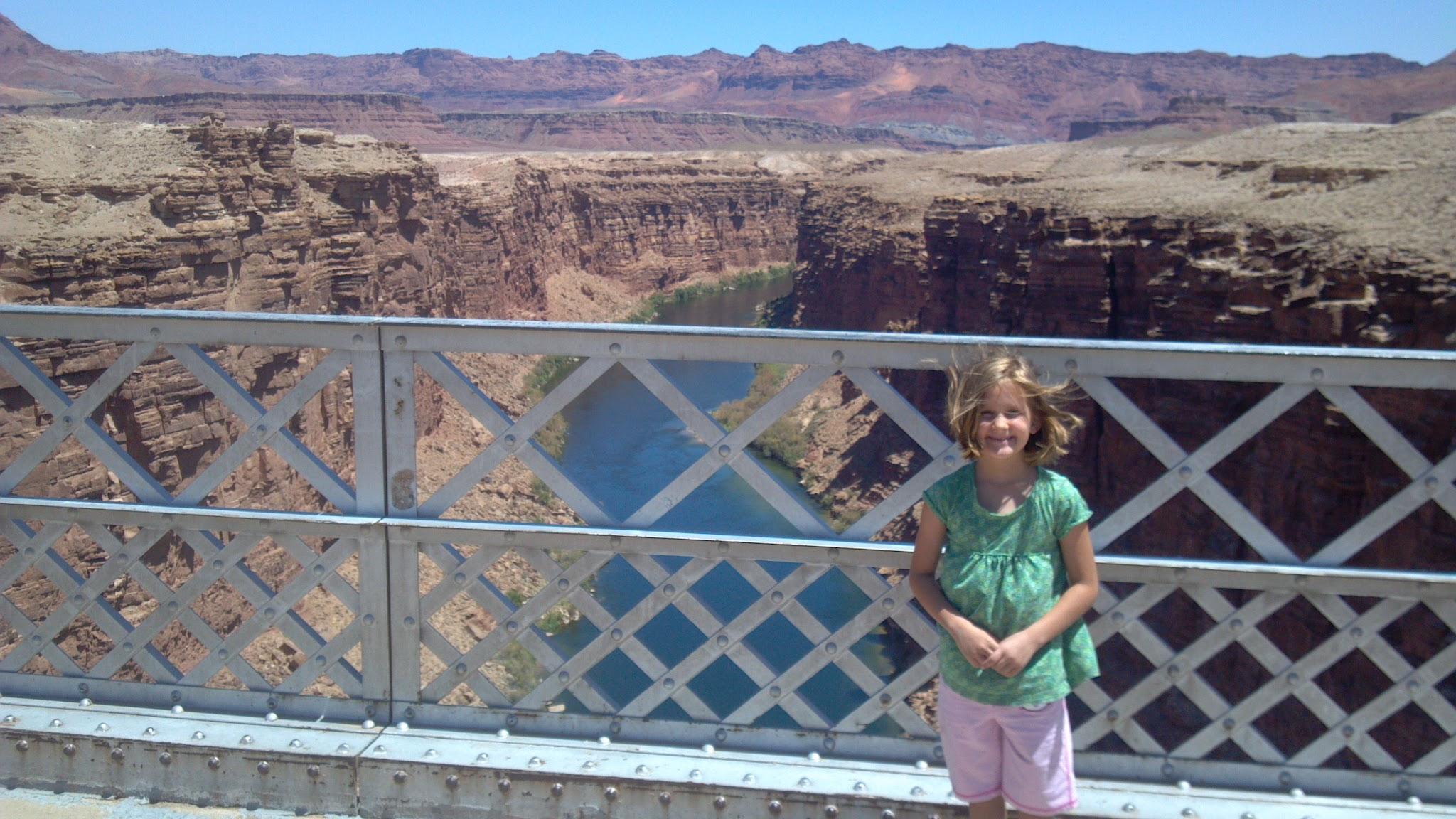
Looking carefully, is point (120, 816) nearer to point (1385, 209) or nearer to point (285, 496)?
point (285, 496)

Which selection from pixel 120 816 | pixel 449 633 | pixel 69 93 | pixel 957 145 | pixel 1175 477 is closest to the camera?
pixel 1175 477

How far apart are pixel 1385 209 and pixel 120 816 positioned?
48.2ft

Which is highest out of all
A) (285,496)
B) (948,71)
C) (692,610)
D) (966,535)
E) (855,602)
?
(948,71)

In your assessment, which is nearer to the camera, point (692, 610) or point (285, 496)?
point (692, 610)

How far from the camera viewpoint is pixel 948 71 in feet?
520

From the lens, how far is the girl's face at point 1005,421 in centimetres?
241

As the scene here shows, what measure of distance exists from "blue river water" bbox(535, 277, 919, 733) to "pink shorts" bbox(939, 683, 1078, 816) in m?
3.64

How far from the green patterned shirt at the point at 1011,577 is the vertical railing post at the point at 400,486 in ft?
4.34

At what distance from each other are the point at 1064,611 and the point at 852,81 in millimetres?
169901

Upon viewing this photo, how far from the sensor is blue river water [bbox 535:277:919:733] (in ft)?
48.8

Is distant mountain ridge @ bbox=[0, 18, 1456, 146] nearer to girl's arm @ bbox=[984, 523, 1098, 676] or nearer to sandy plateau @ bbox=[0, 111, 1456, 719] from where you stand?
sandy plateau @ bbox=[0, 111, 1456, 719]

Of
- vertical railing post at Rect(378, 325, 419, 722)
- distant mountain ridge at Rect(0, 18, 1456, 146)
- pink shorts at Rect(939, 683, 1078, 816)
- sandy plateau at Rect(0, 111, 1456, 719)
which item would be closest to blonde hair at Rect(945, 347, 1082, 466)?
pink shorts at Rect(939, 683, 1078, 816)

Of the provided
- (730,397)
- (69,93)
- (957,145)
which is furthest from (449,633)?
(957,145)

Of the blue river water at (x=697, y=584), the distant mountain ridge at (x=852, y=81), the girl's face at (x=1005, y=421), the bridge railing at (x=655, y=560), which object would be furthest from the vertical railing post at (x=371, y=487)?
the distant mountain ridge at (x=852, y=81)
